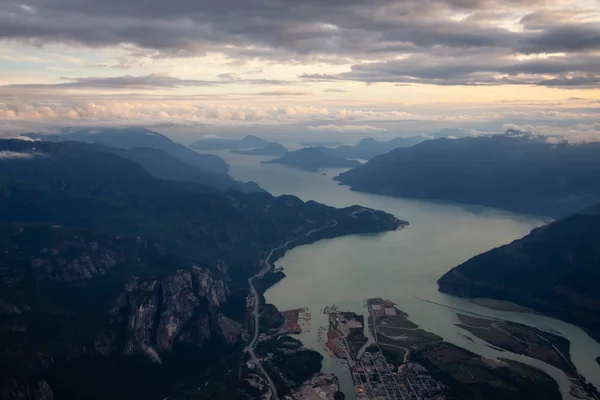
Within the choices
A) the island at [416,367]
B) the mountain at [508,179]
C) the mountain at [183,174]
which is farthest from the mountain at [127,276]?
the mountain at [508,179]

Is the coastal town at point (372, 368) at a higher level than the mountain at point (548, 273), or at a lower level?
lower

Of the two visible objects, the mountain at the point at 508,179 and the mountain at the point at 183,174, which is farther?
the mountain at the point at 183,174

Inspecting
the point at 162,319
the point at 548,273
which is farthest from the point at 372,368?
the point at 548,273

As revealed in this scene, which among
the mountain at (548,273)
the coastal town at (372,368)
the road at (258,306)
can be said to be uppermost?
the mountain at (548,273)

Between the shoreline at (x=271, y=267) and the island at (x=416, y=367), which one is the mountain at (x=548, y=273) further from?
the shoreline at (x=271, y=267)

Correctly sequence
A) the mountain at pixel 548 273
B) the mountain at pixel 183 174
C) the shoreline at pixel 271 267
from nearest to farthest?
the shoreline at pixel 271 267
the mountain at pixel 548 273
the mountain at pixel 183 174

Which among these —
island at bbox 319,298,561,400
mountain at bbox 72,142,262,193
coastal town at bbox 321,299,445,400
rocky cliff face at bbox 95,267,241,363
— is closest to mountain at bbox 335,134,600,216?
mountain at bbox 72,142,262,193

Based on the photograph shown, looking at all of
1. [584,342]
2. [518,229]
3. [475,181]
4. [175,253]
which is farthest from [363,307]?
[475,181]
